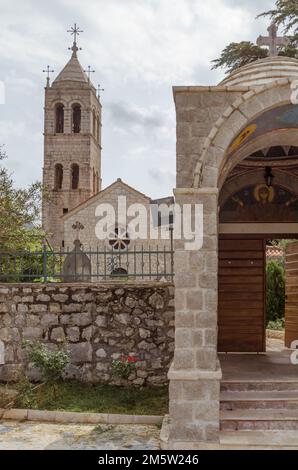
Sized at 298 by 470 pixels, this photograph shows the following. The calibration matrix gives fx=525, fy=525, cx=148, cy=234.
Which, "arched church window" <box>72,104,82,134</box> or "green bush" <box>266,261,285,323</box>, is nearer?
"green bush" <box>266,261,285,323</box>

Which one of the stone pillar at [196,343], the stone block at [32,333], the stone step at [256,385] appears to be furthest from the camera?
the stone block at [32,333]

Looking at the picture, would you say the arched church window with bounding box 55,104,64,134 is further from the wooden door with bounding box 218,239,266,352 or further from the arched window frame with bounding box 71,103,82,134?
the wooden door with bounding box 218,239,266,352

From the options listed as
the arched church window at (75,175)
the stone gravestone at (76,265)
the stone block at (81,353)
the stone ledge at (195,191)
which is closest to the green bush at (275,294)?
the stone gravestone at (76,265)

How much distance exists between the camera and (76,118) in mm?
41156

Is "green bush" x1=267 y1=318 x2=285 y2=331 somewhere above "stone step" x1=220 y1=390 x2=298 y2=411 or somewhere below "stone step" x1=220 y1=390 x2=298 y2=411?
below

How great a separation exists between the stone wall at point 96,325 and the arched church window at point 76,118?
110ft

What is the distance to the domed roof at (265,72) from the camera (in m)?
6.65

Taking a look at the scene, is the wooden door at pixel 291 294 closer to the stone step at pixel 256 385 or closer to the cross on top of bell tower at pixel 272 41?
the stone step at pixel 256 385

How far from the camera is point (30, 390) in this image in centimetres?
790

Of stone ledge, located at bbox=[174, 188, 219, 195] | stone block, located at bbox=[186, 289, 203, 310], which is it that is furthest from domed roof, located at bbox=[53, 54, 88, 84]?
stone block, located at bbox=[186, 289, 203, 310]

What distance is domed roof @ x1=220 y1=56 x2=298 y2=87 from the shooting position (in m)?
6.65

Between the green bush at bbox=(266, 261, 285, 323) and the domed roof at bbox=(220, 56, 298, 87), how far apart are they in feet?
38.1

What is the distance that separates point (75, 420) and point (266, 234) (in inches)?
206

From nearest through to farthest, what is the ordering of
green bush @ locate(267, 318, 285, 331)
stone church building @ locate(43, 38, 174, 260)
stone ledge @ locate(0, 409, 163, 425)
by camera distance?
stone ledge @ locate(0, 409, 163, 425) → green bush @ locate(267, 318, 285, 331) → stone church building @ locate(43, 38, 174, 260)
